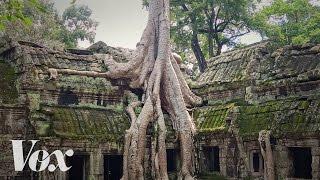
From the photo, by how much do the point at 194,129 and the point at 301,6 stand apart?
13652 millimetres

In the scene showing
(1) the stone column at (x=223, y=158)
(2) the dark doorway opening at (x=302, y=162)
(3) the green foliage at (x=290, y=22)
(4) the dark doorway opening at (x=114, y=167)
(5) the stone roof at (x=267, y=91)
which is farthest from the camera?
(3) the green foliage at (x=290, y=22)

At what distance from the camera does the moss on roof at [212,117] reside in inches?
581

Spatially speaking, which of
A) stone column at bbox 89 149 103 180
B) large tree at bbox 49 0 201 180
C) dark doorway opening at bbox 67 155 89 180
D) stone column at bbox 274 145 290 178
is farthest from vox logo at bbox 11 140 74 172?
stone column at bbox 274 145 290 178

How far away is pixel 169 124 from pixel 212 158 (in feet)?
7.83

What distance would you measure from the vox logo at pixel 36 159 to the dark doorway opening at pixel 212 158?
5.99m

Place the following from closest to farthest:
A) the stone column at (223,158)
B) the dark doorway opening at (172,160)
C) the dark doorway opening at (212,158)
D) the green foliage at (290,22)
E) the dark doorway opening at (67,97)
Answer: the dark doorway opening at (67,97), the stone column at (223,158), the dark doorway opening at (172,160), the dark doorway opening at (212,158), the green foliage at (290,22)

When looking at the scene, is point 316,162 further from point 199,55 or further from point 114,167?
point 199,55

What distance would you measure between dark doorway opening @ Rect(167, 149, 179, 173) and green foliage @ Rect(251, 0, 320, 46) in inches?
406

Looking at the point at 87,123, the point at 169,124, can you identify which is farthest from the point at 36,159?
the point at 169,124

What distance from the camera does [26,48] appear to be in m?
13.7

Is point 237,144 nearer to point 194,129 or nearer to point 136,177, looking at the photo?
point 194,129

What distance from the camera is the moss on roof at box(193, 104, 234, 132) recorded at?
14758 millimetres

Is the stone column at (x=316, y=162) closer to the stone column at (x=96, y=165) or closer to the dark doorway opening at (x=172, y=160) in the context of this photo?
the dark doorway opening at (x=172, y=160)

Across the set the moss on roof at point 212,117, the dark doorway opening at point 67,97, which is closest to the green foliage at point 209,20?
the moss on roof at point 212,117
